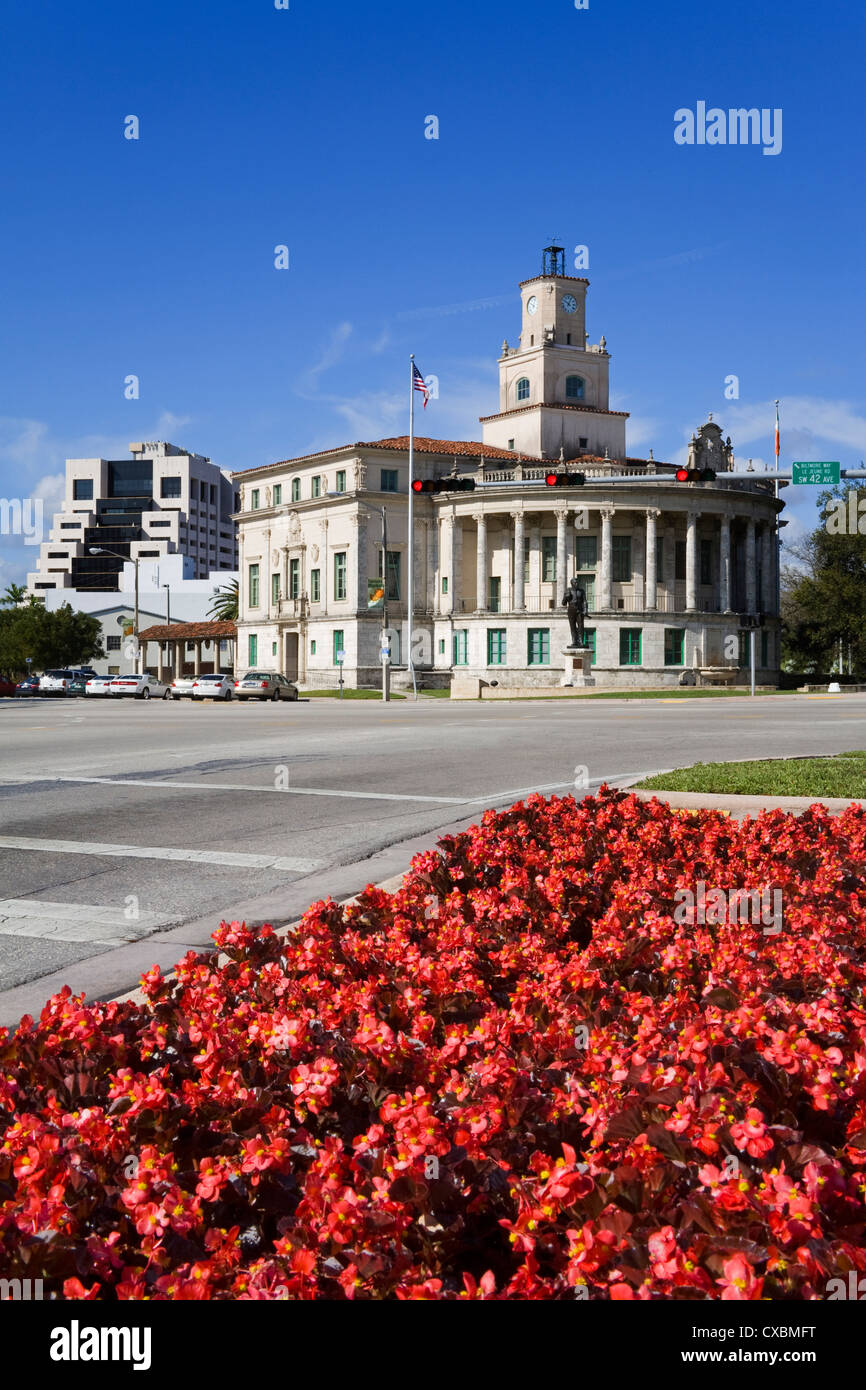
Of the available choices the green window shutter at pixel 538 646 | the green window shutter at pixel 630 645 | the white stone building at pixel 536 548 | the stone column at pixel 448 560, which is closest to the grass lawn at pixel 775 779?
the white stone building at pixel 536 548

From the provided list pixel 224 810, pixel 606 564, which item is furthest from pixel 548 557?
pixel 224 810

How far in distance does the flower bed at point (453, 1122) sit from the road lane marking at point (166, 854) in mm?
3811

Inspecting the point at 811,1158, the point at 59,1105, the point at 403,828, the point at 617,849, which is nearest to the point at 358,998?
the point at 59,1105

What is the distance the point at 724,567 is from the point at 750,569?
3.74m

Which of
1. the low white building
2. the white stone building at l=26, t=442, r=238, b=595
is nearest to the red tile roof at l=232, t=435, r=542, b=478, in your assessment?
the low white building

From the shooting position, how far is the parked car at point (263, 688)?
61281 millimetres

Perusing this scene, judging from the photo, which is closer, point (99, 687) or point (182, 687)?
point (182, 687)

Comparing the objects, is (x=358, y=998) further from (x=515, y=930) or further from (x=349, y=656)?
(x=349, y=656)

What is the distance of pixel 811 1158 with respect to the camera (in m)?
2.65

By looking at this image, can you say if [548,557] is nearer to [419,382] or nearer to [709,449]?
[709,449]

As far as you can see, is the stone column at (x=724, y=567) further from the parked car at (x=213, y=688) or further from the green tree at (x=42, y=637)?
the green tree at (x=42, y=637)

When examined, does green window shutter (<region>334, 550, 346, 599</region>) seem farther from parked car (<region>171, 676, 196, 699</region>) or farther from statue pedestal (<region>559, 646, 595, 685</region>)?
parked car (<region>171, 676, 196, 699</region>)

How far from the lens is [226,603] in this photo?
12206 centimetres

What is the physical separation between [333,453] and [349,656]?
47.4 ft
